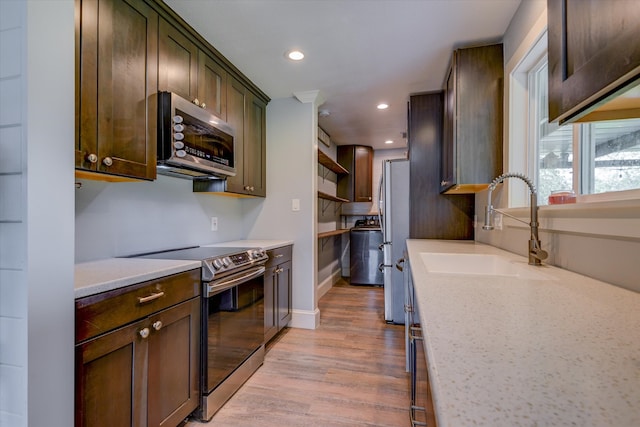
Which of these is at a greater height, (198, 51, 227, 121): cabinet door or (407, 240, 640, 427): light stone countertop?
(198, 51, 227, 121): cabinet door

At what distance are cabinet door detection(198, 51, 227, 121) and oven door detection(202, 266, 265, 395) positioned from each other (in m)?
1.22

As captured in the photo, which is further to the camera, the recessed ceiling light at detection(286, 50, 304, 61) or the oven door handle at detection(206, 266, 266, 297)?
the recessed ceiling light at detection(286, 50, 304, 61)

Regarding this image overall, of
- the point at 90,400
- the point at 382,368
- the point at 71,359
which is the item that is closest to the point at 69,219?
the point at 71,359

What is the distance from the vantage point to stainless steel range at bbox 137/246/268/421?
5.54 feet

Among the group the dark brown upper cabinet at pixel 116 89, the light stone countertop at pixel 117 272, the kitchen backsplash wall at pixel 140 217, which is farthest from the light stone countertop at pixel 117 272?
the dark brown upper cabinet at pixel 116 89

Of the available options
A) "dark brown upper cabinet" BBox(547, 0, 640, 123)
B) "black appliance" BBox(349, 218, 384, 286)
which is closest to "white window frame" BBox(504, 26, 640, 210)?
"dark brown upper cabinet" BBox(547, 0, 640, 123)

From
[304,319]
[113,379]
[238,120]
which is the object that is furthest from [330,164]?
[113,379]

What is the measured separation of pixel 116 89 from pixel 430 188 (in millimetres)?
2717

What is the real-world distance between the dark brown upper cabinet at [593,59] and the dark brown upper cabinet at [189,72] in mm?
1838

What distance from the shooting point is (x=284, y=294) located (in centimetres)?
291

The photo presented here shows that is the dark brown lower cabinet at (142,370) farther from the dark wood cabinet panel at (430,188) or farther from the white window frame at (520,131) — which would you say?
the dark wood cabinet panel at (430,188)

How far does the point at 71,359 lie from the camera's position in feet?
3.31

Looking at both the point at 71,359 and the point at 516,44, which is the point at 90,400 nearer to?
the point at 71,359

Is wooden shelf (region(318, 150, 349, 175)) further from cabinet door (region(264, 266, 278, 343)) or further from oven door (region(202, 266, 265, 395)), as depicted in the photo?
oven door (region(202, 266, 265, 395))
